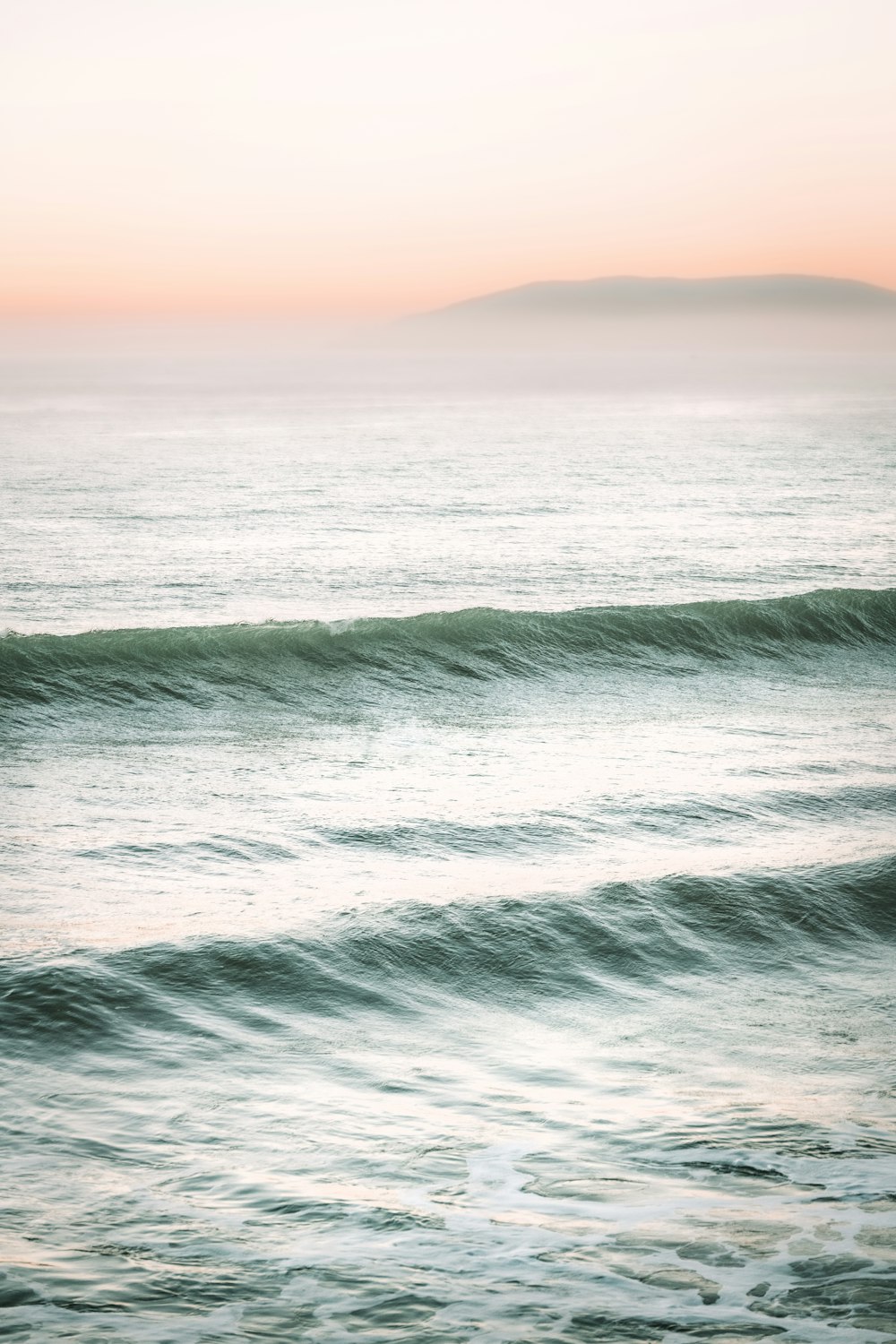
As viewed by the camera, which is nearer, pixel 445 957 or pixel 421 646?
pixel 445 957

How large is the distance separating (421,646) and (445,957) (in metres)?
12.5

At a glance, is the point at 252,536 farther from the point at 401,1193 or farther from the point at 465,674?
the point at 401,1193

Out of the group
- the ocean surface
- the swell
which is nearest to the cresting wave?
the ocean surface

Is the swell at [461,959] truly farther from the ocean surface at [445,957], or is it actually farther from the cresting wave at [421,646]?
the cresting wave at [421,646]

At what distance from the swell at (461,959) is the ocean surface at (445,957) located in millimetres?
37

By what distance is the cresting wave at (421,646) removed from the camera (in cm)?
1984

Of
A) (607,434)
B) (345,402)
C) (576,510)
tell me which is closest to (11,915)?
(576,510)

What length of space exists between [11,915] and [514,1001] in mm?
3959

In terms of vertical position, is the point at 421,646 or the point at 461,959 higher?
the point at 421,646

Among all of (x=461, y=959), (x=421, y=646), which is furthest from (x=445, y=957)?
(x=421, y=646)

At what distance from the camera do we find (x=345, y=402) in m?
138

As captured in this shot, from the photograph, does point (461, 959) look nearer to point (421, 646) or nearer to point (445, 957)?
point (445, 957)

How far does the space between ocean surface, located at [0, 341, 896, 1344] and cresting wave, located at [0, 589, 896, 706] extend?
0.09 meters

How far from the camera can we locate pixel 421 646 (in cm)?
2248
